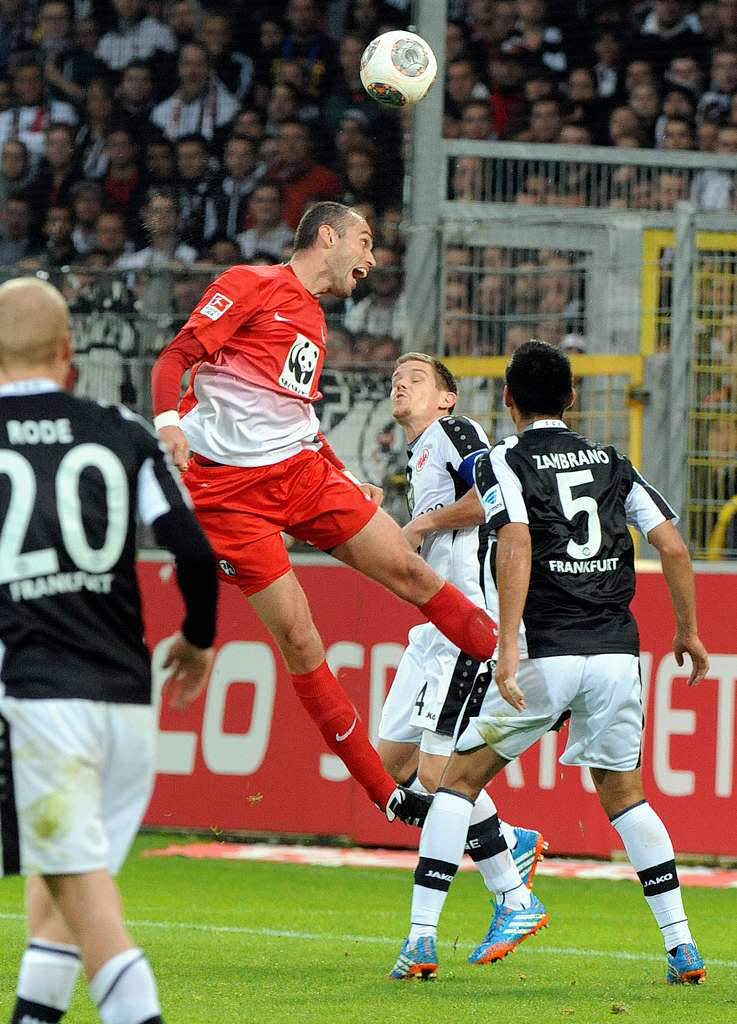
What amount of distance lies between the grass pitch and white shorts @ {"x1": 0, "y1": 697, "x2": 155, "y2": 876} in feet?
5.23

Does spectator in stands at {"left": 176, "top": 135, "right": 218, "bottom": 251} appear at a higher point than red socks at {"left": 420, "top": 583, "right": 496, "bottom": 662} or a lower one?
higher

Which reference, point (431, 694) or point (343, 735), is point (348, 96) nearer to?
point (431, 694)

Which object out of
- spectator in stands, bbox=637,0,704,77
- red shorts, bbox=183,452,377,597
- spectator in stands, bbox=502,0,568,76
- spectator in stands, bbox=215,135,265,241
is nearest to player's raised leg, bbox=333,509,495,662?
red shorts, bbox=183,452,377,597

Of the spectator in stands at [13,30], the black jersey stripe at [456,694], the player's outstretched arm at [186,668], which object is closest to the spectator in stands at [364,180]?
the spectator in stands at [13,30]

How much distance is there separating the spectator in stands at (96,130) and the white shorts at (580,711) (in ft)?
28.8

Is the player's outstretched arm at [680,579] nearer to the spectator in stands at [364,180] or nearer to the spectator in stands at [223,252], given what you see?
the spectator in stands at [364,180]

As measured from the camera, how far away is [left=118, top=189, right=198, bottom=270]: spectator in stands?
39.4 ft

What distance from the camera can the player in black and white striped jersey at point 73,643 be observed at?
3.31 metres

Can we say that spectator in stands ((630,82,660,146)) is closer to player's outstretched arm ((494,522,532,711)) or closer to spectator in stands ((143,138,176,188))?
spectator in stands ((143,138,176,188))

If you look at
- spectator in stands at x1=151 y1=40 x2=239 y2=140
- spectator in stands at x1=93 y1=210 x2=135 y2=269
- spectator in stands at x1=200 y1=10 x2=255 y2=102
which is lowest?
spectator in stands at x1=93 y1=210 x2=135 y2=269

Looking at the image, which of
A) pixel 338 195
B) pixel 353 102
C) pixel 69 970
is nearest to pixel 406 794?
pixel 69 970

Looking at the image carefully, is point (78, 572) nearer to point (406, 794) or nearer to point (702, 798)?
point (406, 794)

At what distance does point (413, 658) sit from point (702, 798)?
2.51m

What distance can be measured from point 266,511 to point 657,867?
200cm
